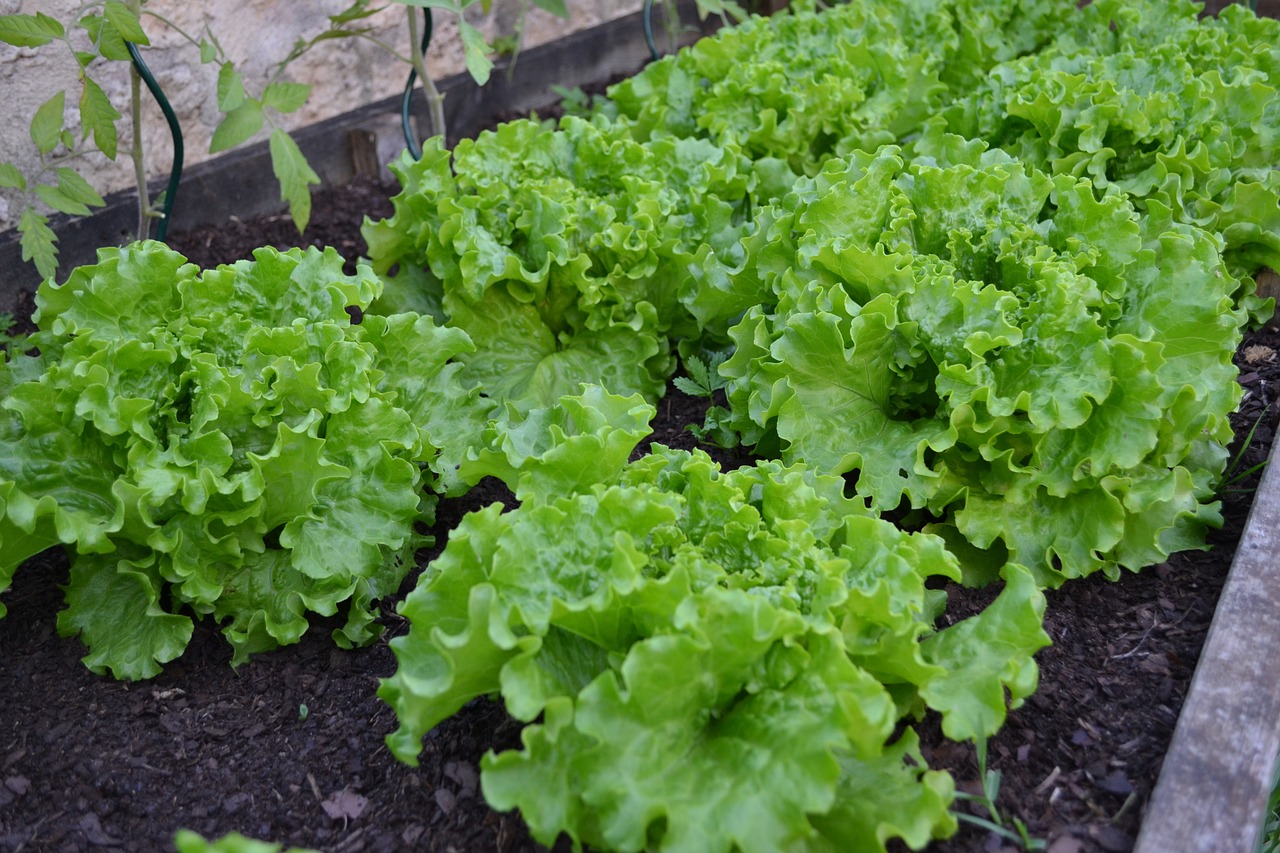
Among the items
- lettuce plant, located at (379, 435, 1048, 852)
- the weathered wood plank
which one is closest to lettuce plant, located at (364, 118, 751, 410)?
lettuce plant, located at (379, 435, 1048, 852)

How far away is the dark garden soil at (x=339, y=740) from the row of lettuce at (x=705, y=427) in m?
0.12

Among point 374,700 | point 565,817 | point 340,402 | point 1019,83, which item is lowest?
point 374,700

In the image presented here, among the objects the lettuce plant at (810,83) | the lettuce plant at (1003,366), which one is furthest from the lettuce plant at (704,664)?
the lettuce plant at (810,83)

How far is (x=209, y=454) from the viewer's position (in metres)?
2.71

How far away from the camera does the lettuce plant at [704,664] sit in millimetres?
2105

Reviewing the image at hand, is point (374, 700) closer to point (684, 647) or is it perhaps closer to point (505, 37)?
point (684, 647)

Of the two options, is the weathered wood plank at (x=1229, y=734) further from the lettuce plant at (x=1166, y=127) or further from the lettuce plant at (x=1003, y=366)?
the lettuce plant at (x=1166, y=127)

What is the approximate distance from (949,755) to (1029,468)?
2.86ft

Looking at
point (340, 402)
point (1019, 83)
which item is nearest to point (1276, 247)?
point (1019, 83)

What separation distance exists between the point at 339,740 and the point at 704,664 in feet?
3.66

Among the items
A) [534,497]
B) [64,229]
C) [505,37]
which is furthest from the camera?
[505,37]

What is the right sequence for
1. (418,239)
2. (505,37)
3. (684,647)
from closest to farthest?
1. (684,647)
2. (418,239)
3. (505,37)

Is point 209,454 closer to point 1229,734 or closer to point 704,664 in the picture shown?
point 704,664

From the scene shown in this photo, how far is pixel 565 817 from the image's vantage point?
214 cm
